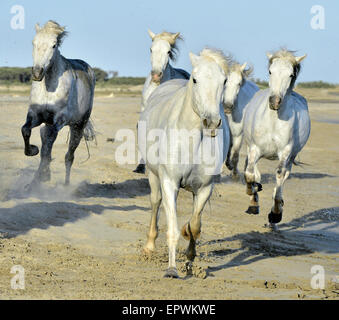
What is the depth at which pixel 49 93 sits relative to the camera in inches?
476

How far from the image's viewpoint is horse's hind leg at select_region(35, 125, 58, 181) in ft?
38.8

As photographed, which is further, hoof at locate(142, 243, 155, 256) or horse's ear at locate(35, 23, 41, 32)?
horse's ear at locate(35, 23, 41, 32)

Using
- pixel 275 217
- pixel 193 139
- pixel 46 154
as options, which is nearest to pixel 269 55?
pixel 275 217

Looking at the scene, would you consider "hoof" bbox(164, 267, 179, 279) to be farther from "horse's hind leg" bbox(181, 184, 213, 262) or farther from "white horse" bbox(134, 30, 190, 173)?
"white horse" bbox(134, 30, 190, 173)

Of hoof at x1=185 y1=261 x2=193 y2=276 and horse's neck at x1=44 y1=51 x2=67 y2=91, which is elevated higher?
horse's neck at x1=44 y1=51 x2=67 y2=91

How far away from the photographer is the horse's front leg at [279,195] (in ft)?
34.4

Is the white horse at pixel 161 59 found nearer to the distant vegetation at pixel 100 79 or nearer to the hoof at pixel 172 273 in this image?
the hoof at pixel 172 273

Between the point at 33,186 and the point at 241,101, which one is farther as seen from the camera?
the point at 241,101

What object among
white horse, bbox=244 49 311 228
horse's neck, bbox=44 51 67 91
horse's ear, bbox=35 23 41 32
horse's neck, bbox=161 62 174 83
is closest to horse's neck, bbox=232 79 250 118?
horse's neck, bbox=161 62 174 83

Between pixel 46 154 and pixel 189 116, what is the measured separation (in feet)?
16.5

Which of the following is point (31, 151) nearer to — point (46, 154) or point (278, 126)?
point (46, 154)

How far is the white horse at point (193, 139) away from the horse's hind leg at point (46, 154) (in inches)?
165
